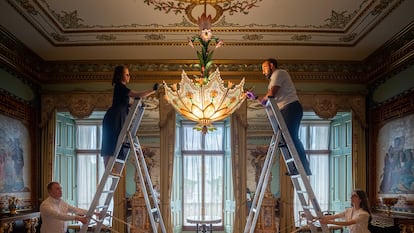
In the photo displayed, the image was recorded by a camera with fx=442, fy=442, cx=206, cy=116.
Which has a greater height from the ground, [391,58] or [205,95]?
[391,58]

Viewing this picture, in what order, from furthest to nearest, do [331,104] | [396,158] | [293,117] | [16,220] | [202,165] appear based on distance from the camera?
1. [202,165]
2. [331,104]
3. [396,158]
4. [16,220]
5. [293,117]

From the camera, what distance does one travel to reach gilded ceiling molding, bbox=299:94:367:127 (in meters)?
7.76

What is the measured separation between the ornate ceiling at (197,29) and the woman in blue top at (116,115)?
1655 mm

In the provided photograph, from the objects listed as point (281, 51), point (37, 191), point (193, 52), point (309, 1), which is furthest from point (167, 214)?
point (309, 1)

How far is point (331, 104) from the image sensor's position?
7.78 meters

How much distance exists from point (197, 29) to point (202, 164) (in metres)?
4.51

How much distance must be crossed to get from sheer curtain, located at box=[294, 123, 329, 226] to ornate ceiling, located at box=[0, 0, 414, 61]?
2422 mm

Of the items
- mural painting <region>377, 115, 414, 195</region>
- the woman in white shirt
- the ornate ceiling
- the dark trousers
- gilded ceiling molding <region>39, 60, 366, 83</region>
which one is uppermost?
the ornate ceiling

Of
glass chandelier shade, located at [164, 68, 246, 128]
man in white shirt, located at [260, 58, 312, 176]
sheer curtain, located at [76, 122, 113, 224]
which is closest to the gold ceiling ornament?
glass chandelier shade, located at [164, 68, 246, 128]

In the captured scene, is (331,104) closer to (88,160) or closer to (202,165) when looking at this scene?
(202,165)

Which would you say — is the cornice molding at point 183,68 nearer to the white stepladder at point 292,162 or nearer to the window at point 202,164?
the window at point 202,164

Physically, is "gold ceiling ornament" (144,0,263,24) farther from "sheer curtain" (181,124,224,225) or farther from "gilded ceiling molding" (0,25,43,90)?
"sheer curtain" (181,124,224,225)

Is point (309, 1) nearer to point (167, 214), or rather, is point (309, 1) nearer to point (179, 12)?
point (179, 12)

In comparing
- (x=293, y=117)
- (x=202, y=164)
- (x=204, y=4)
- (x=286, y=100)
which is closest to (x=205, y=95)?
(x=286, y=100)
